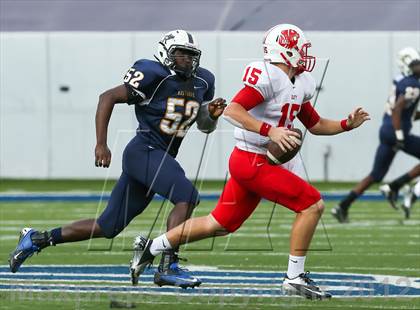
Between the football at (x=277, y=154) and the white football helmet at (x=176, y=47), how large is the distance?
0.89 meters

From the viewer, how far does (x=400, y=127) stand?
12.3 meters

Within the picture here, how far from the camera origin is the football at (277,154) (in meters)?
6.42

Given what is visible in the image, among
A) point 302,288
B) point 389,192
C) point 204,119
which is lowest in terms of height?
point 302,288

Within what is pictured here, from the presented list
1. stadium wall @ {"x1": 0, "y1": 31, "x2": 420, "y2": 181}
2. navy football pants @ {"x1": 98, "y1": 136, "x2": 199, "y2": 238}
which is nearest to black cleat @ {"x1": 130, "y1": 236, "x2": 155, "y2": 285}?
navy football pants @ {"x1": 98, "y1": 136, "x2": 199, "y2": 238}

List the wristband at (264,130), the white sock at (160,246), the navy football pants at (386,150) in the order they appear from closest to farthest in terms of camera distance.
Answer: the wristband at (264,130), the white sock at (160,246), the navy football pants at (386,150)

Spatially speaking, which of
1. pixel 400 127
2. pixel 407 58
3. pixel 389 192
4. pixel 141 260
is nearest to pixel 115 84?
pixel 407 58

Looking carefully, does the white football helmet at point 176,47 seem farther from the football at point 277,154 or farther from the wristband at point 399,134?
the wristband at point 399,134

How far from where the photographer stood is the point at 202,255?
9242 millimetres

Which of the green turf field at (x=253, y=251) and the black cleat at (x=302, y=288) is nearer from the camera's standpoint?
the black cleat at (x=302, y=288)

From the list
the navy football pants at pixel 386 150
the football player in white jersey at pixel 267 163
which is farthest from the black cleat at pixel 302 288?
the navy football pants at pixel 386 150

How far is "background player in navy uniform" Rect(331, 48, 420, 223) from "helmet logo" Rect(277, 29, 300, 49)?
217 inches

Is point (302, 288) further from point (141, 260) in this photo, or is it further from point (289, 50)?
point (289, 50)

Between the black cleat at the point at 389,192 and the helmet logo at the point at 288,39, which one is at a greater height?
the helmet logo at the point at 288,39

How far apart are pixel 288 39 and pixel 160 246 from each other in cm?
138
